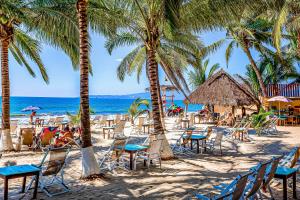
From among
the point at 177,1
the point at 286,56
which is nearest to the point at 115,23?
the point at 177,1

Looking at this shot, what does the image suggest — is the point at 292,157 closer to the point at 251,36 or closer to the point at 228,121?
the point at 228,121

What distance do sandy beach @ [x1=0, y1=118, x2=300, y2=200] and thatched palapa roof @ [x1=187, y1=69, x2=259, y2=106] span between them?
7.15 metres

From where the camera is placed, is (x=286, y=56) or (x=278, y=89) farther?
(x=286, y=56)

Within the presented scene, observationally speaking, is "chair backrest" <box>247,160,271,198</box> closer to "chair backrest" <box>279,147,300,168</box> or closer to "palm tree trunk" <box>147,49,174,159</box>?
"chair backrest" <box>279,147,300,168</box>

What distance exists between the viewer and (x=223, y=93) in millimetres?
17906

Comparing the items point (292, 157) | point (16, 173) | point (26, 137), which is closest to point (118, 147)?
point (16, 173)

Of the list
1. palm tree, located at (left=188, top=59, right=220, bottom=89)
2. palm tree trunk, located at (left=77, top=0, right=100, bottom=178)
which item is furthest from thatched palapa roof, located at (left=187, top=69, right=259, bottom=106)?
palm tree trunk, located at (left=77, top=0, right=100, bottom=178)

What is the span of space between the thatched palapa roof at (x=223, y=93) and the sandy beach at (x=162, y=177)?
7.15 meters

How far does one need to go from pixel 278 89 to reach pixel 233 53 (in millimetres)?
4634

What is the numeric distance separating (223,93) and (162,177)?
12024 millimetres

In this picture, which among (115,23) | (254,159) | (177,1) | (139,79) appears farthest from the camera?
(139,79)

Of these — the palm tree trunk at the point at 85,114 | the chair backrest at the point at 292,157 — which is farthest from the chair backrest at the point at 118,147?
the chair backrest at the point at 292,157

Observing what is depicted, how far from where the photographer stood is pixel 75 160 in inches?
352

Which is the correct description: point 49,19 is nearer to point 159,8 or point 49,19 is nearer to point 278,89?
point 159,8
